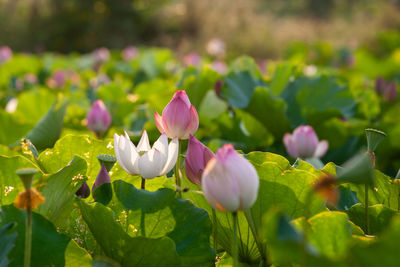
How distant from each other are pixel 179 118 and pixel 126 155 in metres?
0.12

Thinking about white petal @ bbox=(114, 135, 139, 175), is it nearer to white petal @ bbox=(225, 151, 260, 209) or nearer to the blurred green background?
white petal @ bbox=(225, 151, 260, 209)

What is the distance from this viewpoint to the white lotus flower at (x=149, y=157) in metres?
0.83

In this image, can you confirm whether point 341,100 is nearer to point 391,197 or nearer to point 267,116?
point 267,116

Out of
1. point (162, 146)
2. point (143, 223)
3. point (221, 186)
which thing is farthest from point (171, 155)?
point (221, 186)

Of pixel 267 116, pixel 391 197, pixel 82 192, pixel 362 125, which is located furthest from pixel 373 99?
pixel 82 192

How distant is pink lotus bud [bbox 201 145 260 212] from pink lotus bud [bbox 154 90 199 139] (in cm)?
29

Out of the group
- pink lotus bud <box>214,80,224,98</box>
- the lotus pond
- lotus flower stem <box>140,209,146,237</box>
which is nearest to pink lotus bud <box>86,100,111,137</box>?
the lotus pond

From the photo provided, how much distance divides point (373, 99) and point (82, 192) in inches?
59.2

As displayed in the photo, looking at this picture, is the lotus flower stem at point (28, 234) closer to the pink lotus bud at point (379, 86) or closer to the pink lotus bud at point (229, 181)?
the pink lotus bud at point (229, 181)

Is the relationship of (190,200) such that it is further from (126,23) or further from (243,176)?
(126,23)

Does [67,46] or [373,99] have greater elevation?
[373,99]

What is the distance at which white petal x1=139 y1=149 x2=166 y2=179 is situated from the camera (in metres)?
0.83

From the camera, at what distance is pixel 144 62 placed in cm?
362

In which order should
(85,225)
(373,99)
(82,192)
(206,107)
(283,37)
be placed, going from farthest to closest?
(283,37)
(373,99)
(206,107)
(82,192)
(85,225)
